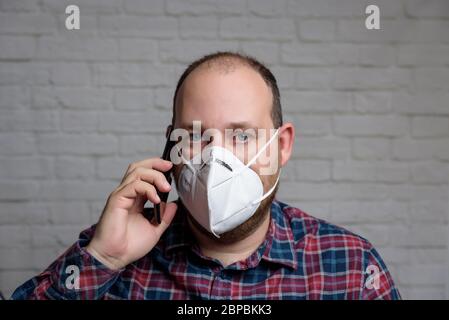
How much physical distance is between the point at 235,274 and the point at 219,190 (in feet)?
0.77

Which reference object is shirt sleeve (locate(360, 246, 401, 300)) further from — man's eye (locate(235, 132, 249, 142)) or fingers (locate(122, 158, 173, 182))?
fingers (locate(122, 158, 173, 182))

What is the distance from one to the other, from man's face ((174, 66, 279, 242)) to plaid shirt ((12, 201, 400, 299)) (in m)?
0.09

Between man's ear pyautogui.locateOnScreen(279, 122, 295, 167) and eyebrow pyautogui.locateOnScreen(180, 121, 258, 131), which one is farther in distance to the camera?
man's ear pyautogui.locateOnScreen(279, 122, 295, 167)

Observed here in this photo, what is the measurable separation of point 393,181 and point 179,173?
0.91 m

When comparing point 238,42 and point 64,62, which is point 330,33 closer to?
point 238,42

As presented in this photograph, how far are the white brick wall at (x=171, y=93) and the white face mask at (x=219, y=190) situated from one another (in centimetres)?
60

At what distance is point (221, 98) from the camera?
1190mm

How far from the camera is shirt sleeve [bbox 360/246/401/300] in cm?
124

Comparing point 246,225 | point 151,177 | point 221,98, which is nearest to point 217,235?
point 246,225

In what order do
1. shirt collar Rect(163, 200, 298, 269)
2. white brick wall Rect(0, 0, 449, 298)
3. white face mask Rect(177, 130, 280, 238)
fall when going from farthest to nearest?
white brick wall Rect(0, 0, 449, 298)
shirt collar Rect(163, 200, 298, 269)
white face mask Rect(177, 130, 280, 238)

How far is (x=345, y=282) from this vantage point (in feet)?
4.12

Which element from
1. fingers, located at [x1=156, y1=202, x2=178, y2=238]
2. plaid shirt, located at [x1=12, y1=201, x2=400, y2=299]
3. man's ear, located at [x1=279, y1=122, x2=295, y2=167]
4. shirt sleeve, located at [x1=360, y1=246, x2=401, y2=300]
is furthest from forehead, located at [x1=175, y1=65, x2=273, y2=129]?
shirt sleeve, located at [x1=360, y1=246, x2=401, y2=300]

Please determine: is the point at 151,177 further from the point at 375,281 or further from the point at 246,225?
the point at 375,281

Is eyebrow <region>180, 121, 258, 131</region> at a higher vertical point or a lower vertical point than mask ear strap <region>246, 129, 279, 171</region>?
higher
